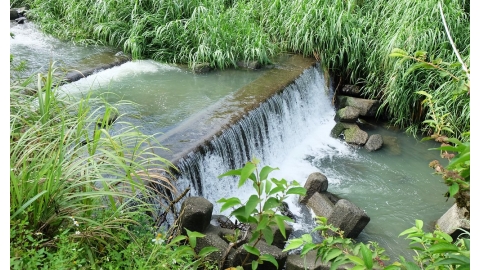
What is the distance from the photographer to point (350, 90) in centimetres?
744

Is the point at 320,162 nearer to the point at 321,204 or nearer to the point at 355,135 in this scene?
the point at 355,135

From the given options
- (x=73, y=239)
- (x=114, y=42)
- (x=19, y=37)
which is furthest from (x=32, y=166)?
(x=19, y=37)

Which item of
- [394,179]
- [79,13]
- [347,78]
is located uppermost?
[79,13]

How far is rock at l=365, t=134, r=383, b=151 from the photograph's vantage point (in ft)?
20.7

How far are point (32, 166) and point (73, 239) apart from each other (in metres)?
0.50

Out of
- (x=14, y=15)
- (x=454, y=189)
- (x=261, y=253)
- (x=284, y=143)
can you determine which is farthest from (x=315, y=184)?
(x=14, y=15)

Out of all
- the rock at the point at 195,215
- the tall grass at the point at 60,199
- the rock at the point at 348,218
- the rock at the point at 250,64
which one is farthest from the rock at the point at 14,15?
the rock at the point at 348,218

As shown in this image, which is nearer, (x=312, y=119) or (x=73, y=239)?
(x=73, y=239)

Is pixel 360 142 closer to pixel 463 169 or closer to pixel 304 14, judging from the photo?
pixel 304 14

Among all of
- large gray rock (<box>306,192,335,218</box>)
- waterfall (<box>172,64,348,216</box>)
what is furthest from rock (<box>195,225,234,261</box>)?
large gray rock (<box>306,192,335,218</box>)

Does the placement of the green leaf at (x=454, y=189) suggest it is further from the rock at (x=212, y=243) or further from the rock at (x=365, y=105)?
the rock at (x=365, y=105)

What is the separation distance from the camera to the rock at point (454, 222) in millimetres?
4336

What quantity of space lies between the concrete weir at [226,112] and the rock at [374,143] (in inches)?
54.7

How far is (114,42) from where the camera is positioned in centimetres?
768
